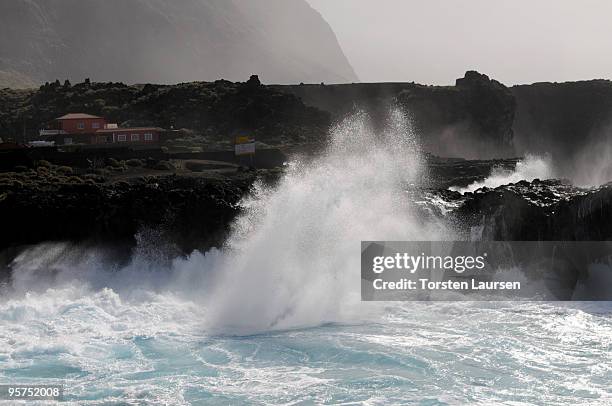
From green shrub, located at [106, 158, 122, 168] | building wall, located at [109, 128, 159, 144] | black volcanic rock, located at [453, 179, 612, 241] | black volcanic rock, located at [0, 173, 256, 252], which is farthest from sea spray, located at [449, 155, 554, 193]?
building wall, located at [109, 128, 159, 144]

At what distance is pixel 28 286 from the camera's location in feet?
116

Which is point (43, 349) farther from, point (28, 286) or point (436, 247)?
point (436, 247)

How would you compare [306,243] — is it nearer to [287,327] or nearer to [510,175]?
[287,327]

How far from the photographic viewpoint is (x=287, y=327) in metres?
30.8

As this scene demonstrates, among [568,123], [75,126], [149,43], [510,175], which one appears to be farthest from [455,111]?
[149,43]

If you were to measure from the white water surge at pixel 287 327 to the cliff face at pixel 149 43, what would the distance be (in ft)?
374

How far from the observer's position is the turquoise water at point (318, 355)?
2291 centimetres

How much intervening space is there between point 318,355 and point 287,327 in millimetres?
4148

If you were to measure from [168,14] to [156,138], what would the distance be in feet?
375

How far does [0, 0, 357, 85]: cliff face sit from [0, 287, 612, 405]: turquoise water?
119639 millimetres

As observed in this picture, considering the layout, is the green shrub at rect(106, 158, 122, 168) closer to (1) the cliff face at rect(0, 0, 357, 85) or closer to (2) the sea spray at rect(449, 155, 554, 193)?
(2) the sea spray at rect(449, 155, 554, 193)

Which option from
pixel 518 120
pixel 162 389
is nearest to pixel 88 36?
pixel 518 120

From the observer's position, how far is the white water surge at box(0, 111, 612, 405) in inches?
925

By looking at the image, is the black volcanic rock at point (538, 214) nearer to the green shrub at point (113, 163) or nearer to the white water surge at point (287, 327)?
the white water surge at point (287, 327)
